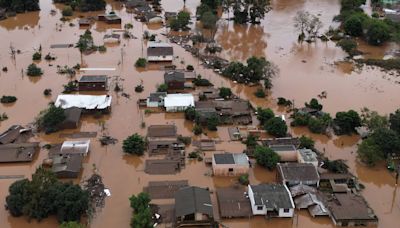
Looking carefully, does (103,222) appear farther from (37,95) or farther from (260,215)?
(37,95)

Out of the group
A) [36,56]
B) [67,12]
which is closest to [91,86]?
[36,56]

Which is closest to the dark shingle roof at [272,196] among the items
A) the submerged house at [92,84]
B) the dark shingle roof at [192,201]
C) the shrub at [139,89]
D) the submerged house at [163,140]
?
the dark shingle roof at [192,201]

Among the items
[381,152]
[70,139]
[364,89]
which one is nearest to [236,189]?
[381,152]

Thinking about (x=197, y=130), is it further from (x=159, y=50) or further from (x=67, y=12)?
(x=67, y=12)

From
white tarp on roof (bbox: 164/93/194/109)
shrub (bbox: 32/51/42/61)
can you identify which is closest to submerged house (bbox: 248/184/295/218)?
white tarp on roof (bbox: 164/93/194/109)

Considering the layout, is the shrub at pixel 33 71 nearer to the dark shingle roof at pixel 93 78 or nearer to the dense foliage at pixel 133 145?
the dark shingle roof at pixel 93 78

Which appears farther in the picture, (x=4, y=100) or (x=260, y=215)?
(x=4, y=100)
